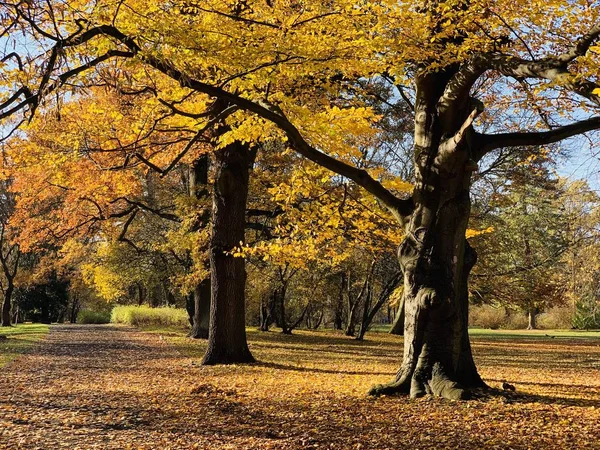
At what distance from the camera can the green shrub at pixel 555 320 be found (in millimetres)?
41338

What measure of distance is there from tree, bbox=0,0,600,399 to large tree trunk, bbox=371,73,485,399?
0.05 ft

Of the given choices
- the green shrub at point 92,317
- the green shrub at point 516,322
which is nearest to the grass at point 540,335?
the green shrub at point 516,322

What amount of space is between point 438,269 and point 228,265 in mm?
5115

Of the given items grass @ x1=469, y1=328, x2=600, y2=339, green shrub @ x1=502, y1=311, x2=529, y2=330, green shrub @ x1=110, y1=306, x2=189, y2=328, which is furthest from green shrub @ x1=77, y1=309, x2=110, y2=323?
green shrub @ x1=502, y1=311, x2=529, y2=330

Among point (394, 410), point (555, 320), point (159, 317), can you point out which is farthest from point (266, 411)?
point (555, 320)

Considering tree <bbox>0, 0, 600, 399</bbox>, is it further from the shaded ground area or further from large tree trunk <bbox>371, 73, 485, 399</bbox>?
the shaded ground area

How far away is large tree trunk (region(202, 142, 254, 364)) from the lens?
10930 millimetres

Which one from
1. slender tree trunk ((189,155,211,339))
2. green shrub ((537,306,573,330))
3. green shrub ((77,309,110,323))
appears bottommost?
green shrub ((77,309,110,323))

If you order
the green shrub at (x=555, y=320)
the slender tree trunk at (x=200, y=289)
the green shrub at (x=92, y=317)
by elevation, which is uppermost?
the slender tree trunk at (x=200, y=289)

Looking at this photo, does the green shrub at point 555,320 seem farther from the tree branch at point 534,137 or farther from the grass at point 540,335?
the tree branch at point 534,137

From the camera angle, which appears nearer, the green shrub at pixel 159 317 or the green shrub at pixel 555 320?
the green shrub at pixel 159 317

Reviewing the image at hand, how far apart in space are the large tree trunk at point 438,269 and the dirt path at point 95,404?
117 inches

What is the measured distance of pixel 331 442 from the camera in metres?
4.93

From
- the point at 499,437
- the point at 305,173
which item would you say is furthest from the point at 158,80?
the point at 499,437
